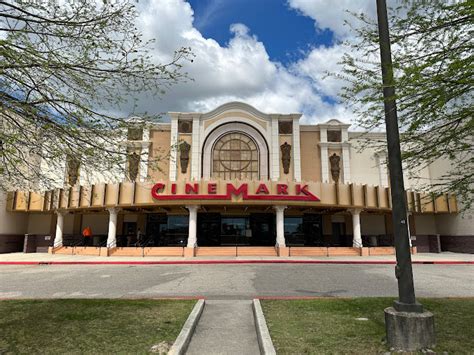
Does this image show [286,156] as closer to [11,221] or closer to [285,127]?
[285,127]

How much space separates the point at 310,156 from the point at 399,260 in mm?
26518

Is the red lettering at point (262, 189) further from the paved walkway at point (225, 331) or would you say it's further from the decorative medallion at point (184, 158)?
the paved walkway at point (225, 331)

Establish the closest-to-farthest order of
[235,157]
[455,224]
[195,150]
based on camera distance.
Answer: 1. [455,224]
2. [195,150]
3. [235,157]

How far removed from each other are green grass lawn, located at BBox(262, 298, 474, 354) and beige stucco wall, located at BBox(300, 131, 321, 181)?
880 inches

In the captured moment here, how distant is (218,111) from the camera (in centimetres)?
3136

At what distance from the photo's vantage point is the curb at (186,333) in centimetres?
505

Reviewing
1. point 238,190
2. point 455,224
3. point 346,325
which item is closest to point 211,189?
point 238,190

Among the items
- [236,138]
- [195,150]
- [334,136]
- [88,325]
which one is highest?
[334,136]

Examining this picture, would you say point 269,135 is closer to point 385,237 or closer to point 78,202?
point 385,237

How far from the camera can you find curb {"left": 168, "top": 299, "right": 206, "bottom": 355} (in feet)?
16.6

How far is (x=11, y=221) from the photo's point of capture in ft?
96.9

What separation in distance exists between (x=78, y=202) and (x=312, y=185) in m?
18.2

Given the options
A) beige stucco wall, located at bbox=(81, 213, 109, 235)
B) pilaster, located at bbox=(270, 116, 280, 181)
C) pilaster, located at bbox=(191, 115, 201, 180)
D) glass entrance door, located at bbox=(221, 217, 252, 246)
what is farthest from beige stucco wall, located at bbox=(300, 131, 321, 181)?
beige stucco wall, located at bbox=(81, 213, 109, 235)

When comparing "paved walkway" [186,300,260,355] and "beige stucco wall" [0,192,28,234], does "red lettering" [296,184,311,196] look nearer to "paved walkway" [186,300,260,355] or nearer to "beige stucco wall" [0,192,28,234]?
"paved walkway" [186,300,260,355]
